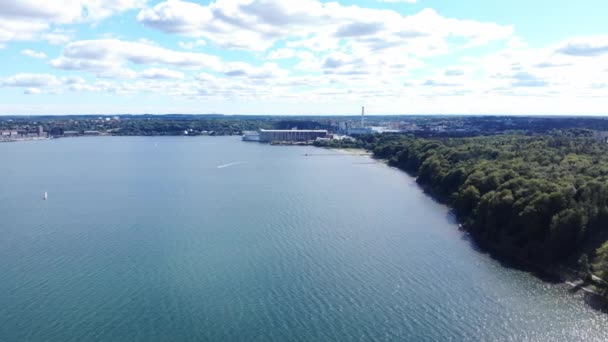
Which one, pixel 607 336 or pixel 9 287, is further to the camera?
pixel 9 287

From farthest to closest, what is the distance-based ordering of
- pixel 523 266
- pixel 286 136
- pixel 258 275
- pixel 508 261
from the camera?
pixel 286 136 → pixel 508 261 → pixel 523 266 → pixel 258 275

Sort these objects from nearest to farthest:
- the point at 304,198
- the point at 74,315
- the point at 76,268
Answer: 1. the point at 74,315
2. the point at 76,268
3. the point at 304,198

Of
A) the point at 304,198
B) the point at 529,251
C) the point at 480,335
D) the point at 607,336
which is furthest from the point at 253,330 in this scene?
the point at 304,198

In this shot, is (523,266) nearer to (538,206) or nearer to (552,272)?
(552,272)

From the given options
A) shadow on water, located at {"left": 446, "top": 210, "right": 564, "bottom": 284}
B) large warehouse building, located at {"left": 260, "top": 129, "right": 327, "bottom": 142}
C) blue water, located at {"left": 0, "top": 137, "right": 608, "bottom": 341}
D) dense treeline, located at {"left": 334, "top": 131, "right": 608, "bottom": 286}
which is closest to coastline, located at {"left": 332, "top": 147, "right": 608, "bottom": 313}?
shadow on water, located at {"left": 446, "top": 210, "right": 564, "bottom": 284}

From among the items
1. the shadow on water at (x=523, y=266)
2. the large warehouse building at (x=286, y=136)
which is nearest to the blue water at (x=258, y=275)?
the shadow on water at (x=523, y=266)

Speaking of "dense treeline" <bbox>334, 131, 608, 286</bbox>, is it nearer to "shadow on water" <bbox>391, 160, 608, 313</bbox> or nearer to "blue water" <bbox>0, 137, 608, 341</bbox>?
"shadow on water" <bbox>391, 160, 608, 313</bbox>

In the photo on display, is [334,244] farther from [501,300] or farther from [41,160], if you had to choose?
[41,160]

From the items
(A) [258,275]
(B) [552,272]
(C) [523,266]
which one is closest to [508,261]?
(C) [523,266]

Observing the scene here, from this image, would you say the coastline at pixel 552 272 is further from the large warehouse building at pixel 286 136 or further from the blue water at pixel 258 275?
the large warehouse building at pixel 286 136
